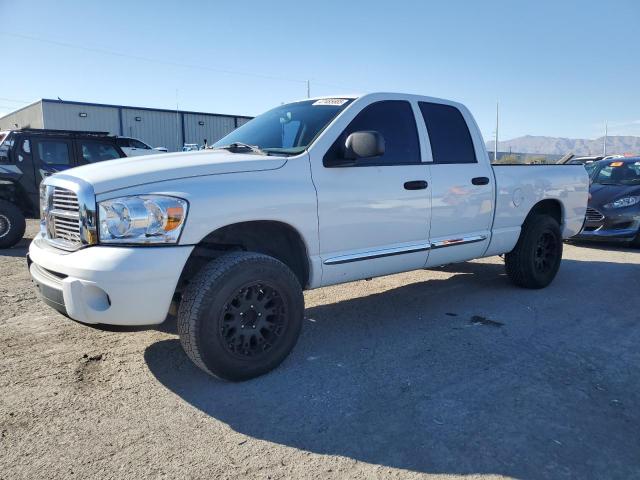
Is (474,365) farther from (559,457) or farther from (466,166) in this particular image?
(466,166)

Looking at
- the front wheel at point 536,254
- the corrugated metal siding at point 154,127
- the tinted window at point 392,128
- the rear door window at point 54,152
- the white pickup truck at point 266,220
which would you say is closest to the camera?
the white pickup truck at point 266,220

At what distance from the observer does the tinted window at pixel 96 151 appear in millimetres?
8758

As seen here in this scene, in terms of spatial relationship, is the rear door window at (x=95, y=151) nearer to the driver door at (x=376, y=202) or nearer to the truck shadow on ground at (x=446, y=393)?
the truck shadow on ground at (x=446, y=393)

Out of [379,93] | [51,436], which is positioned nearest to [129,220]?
[51,436]

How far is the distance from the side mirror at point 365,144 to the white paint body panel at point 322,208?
23 cm

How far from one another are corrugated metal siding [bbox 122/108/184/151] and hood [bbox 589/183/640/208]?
1139 inches

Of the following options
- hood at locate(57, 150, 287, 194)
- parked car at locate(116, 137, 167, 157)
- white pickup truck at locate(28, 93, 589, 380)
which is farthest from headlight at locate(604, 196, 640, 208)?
parked car at locate(116, 137, 167, 157)

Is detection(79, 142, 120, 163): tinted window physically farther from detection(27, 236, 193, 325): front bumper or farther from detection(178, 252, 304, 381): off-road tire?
detection(178, 252, 304, 381): off-road tire

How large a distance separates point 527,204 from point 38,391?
Result: 15.7ft

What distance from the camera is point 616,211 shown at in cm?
842

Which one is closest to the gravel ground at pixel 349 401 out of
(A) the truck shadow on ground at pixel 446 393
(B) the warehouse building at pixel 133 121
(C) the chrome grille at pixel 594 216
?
(A) the truck shadow on ground at pixel 446 393

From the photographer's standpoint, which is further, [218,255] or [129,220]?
[218,255]

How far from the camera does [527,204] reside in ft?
17.4

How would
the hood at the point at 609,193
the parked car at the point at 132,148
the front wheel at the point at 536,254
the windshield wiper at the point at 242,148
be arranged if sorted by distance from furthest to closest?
1. the parked car at the point at 132,148
2. the hood at the point at 609,193
3. the front wheel at the point at 536,254
4. the windshield wiper at the point at 242,148
